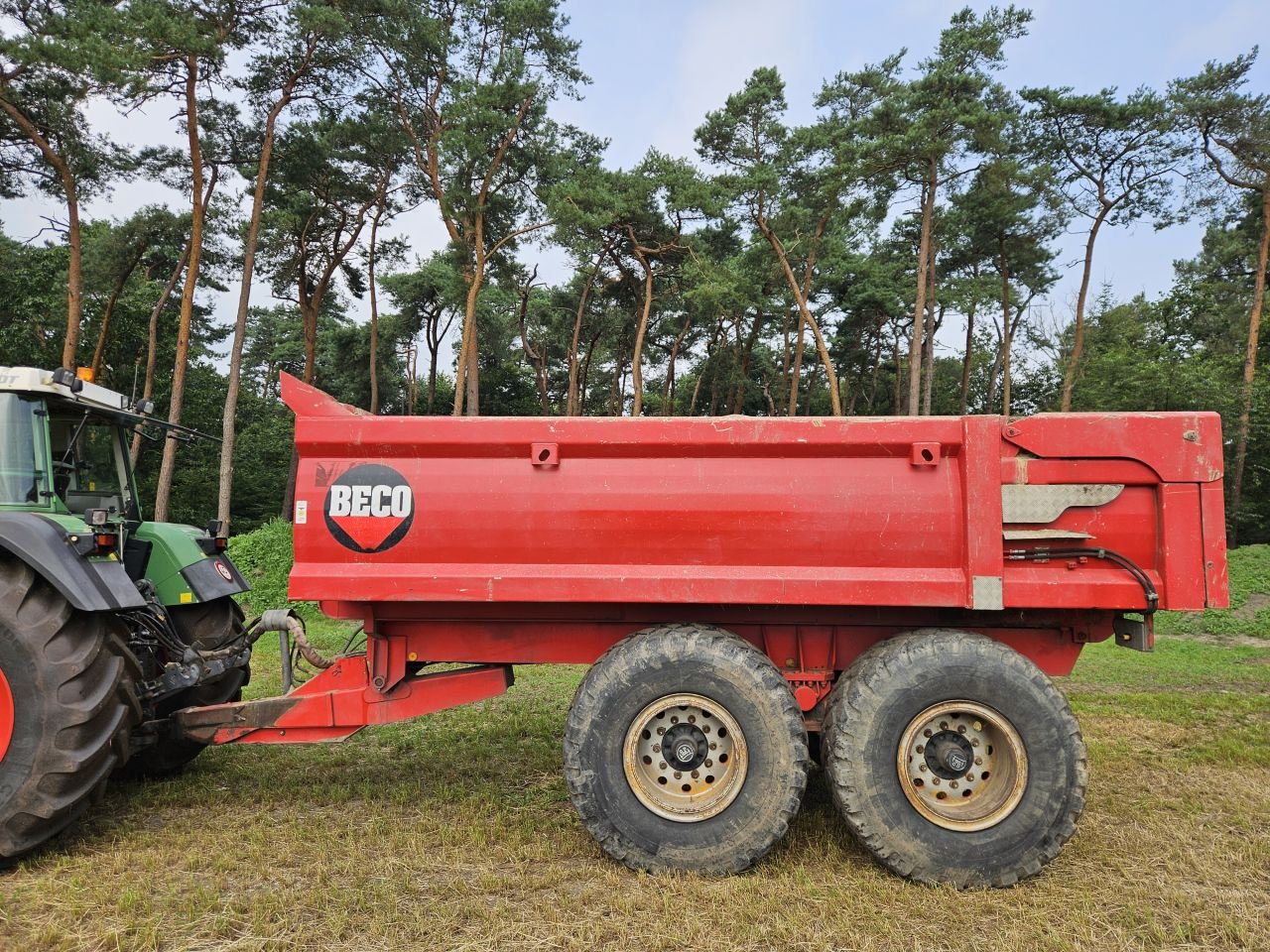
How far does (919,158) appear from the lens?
20609 millimetres

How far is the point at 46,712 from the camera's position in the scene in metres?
3.47

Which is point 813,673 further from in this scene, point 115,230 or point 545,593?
point 115,230

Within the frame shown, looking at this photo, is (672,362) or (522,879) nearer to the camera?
(522,879)

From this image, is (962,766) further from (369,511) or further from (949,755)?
(369,511)

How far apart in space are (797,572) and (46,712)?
3631mm

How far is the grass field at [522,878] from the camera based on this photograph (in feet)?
9.52

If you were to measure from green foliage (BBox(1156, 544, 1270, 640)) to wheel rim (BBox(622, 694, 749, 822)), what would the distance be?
1153 centimetres

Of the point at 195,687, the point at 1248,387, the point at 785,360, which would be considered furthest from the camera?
the point at 785,360

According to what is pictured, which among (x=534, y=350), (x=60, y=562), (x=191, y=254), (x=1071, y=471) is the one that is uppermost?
(x=534, y=350)

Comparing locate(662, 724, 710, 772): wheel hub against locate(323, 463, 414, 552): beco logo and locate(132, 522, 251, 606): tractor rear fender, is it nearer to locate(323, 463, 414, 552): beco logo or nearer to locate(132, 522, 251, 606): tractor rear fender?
locate(323, 463, 414, 552): beco logo

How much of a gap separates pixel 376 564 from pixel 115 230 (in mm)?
25259

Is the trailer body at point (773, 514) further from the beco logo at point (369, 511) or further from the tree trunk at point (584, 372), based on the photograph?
the tree trunk at point (584, 372)

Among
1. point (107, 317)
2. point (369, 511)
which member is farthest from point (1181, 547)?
point (107, 317)

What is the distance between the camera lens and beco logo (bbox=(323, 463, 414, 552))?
12.1 feet
